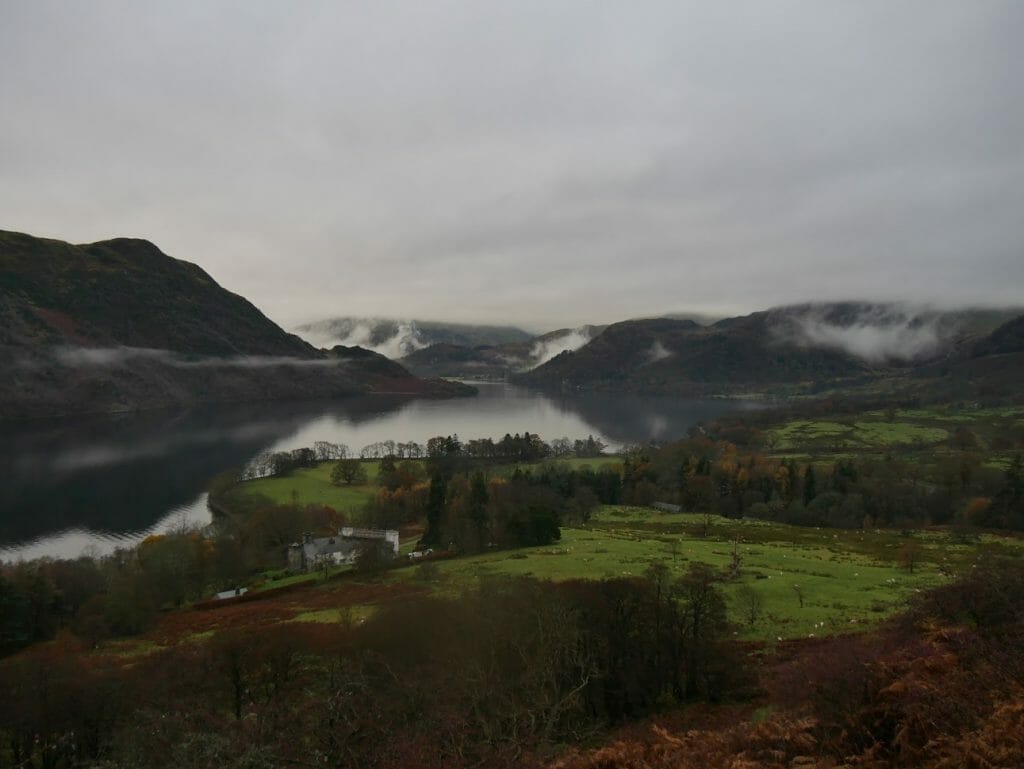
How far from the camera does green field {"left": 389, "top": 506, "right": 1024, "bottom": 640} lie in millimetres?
27906

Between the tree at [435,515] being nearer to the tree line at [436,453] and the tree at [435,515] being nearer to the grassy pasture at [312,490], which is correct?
the grassy pasture at [312,490]

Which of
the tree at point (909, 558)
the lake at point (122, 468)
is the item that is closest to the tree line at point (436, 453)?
the lake at point (122, 468)

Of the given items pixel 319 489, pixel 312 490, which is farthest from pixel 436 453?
pixel 312 490

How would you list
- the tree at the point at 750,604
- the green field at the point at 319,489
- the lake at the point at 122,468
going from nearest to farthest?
the tree at the point at 750,604
the lake at the point at 122,468
the green field at the point at 319,489

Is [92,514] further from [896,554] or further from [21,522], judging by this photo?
[896,554]

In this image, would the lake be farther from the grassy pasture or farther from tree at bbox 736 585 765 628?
tree at bbox 736 585 765 628

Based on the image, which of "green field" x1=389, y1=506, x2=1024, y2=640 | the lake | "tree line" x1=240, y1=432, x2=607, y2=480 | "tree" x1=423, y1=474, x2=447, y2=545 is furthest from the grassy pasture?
"green field" x1=389, y1=506, x2=1024, y2=640

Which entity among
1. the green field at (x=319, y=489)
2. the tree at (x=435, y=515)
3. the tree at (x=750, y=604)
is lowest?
the green field at (x=319, y=489)

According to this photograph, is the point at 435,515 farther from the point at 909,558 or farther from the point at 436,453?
the point at 436,453

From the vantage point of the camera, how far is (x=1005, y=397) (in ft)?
655

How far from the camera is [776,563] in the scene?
3831 centimetres

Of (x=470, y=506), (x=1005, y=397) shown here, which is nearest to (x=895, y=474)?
(x=470, y=506)

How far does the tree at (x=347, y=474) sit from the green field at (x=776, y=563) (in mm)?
58048

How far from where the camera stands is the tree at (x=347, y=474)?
352ft
